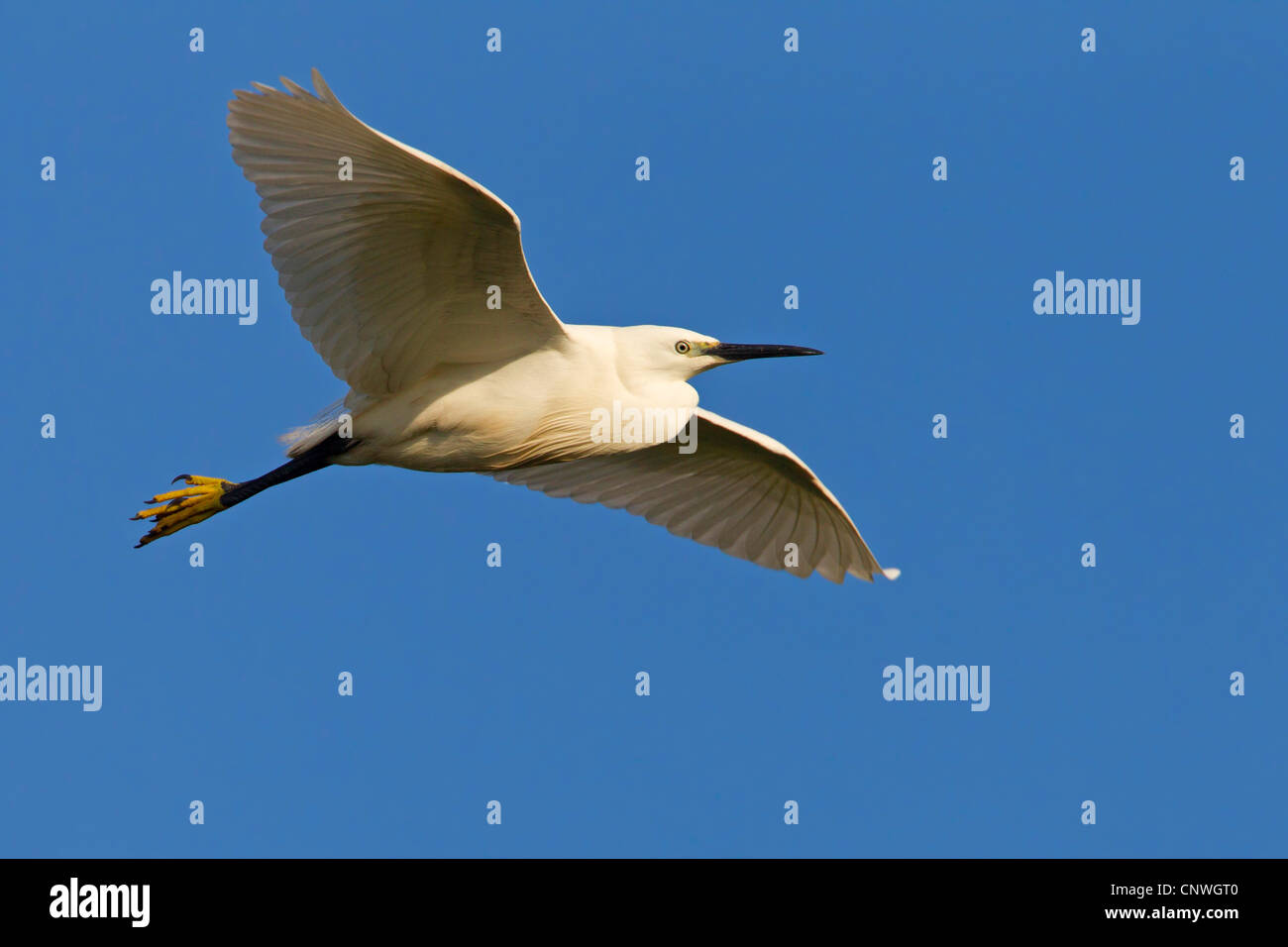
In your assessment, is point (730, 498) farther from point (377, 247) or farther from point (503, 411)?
point (377, 247)

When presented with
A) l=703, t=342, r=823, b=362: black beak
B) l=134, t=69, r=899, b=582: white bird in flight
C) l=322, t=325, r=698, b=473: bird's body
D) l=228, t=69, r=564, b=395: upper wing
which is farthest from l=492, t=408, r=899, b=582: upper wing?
l=228, t=69, r=564, b=395: upper wing

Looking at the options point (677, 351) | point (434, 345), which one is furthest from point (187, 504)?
point (677, 351)

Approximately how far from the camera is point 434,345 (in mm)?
9180

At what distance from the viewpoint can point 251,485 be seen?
9992mm

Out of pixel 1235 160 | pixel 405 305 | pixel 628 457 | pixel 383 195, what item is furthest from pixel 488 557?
pixel 1235 160

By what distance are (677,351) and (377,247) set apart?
240cm

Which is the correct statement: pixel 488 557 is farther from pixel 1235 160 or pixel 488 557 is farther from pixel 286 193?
pixel 1235 160

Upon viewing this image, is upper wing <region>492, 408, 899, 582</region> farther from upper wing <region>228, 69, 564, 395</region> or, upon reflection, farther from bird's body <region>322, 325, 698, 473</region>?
upper wing <region>228, 69, 564, 395</region>

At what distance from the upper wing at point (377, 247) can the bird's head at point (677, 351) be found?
0.87m

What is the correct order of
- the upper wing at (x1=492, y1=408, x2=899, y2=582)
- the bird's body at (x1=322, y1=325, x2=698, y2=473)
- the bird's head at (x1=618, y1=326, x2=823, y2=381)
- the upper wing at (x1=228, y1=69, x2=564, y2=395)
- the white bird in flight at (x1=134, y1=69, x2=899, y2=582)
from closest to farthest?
1. the upper wing at (x1=228, y1=69, x2=564, y2=395)
2. the white bird in flight at (x1=134, y1=69, x2=899, y2=582)
3. the bird's body at (x1=322, y1=325, x2=698, y2=473)
4. the bird's head at (x1=618, y1=326, x2=823, y2=381)
5. the upper wing at (x1=492, y1=408, x2=899, y2=582)

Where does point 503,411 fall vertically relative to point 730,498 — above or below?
above

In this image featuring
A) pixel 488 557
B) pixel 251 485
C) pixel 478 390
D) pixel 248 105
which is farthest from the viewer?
pixel 488 557

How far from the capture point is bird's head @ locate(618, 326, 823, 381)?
9914 millimetres

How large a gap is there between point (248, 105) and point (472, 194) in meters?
1.32
